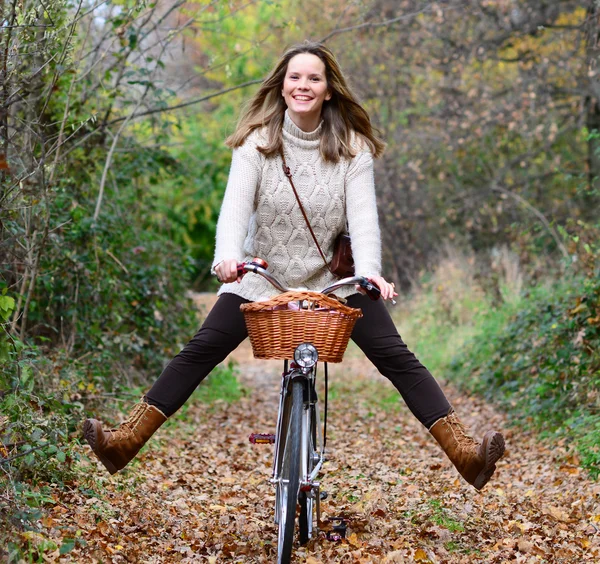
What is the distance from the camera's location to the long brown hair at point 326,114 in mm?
4523

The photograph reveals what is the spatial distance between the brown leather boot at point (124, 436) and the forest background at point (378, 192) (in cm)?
31

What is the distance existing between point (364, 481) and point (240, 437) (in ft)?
6.66

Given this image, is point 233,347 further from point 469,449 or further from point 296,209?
point 469,449

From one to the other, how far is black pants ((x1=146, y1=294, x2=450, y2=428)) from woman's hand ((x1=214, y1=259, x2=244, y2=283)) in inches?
15.7

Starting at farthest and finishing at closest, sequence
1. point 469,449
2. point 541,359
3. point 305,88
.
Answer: point 541,359
point 305,88
point 469,449

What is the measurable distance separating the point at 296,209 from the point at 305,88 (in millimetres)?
570

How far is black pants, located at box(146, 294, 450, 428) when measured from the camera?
432 cm

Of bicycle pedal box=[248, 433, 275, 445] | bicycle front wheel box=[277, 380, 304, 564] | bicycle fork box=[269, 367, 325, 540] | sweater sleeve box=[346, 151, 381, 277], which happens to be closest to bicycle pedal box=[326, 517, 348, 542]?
bicycle fork box=[269, 367, 325, 540]

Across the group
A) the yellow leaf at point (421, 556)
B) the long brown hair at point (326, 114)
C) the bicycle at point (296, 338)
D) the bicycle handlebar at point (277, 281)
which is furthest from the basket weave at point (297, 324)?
the yellow leaf at point (421, 556)

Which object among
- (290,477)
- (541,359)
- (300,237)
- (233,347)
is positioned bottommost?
(290,477)

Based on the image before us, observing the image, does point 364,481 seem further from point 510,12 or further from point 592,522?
point 510,12

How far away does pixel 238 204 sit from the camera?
14.2 ft

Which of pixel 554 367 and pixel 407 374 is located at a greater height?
pixel 554 367

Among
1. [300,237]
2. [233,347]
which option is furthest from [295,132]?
[233,347]
